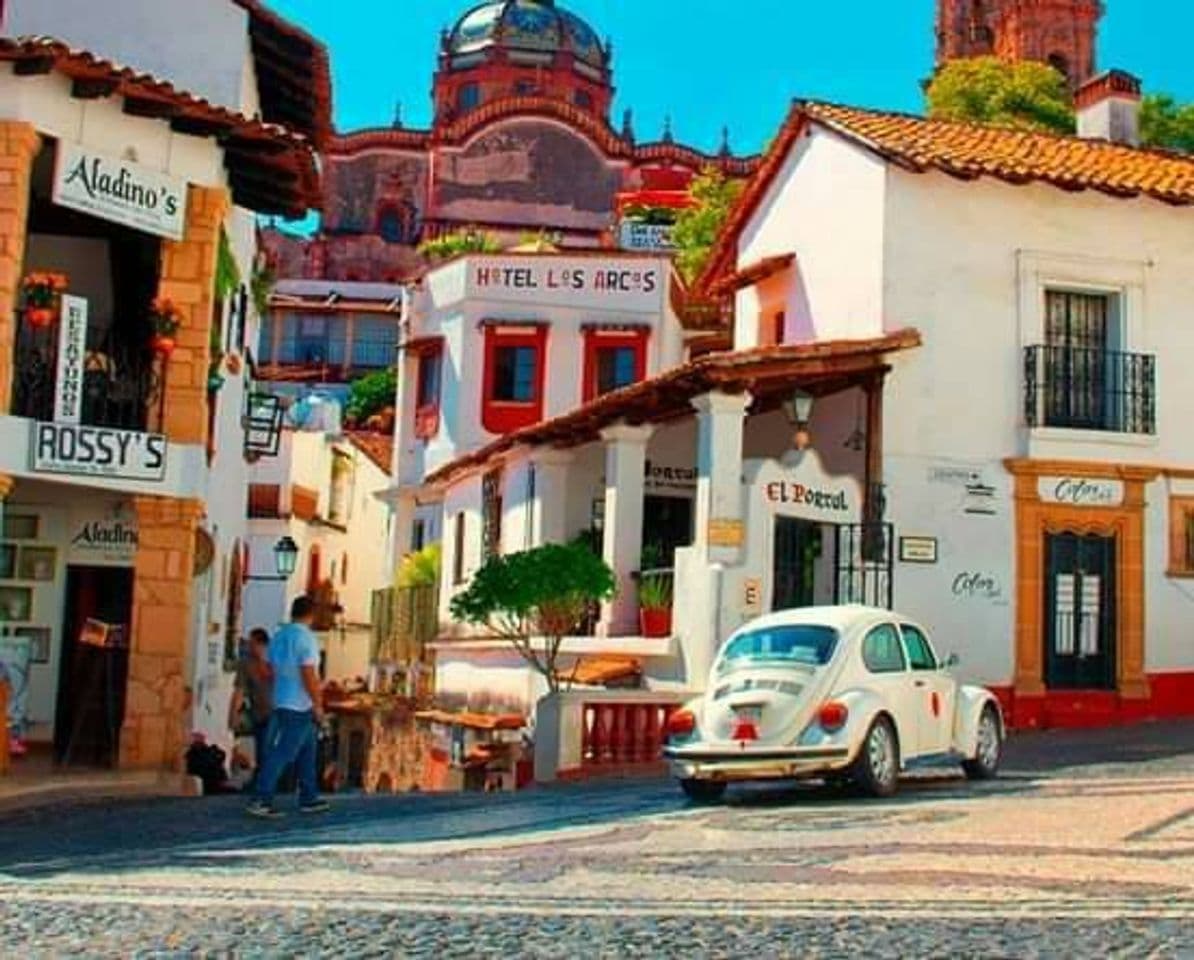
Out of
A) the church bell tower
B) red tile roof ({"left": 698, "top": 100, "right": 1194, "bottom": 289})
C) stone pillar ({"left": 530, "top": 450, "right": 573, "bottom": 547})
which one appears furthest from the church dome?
stone pillar ({"left": 530, "top": 450, "right": 573, "bottom": 547})

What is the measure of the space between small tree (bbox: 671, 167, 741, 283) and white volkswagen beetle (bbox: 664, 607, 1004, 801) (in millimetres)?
25344

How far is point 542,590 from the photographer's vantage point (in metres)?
19.3

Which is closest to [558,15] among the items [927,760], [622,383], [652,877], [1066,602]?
[622,383]

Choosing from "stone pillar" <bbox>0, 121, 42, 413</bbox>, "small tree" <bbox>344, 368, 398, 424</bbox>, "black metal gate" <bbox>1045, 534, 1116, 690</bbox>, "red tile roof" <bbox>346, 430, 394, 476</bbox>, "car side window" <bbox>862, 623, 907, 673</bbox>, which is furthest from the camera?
"small tree" <bbox>344, 368, 398, 424</bbox>

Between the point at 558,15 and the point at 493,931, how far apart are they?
7344 cm

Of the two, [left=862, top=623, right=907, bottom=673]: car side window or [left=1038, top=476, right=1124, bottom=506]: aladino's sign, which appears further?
[left=1038, top=476, right=1124, bottom=506]: aladino's sign

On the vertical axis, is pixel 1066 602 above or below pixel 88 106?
below

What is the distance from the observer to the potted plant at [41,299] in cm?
1659

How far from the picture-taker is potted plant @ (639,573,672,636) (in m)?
20.6

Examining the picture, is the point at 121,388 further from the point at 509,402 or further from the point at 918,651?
the point at 509,402

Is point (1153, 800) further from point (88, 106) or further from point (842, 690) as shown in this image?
point (88, 106)

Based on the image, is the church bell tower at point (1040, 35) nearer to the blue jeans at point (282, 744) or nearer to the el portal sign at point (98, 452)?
the el portal sign at point (98, 452)

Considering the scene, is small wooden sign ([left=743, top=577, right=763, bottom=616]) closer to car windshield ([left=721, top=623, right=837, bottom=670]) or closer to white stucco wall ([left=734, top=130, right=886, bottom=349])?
car windshield ([left=721, top=623, right=837, bottom=670])

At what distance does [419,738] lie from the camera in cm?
2798
